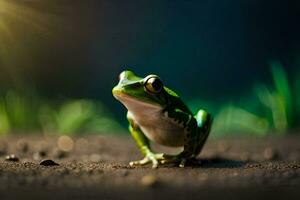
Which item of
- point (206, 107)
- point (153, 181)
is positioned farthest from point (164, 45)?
point (153, 181)

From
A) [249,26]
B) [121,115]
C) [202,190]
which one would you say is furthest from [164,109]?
[249,26]

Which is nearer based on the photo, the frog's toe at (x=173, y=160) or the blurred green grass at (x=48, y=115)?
the frog's toe at (x=173, y=160)

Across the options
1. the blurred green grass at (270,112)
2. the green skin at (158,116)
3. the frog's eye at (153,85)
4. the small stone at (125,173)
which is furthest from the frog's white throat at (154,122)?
the blurred green grass at (270,112)

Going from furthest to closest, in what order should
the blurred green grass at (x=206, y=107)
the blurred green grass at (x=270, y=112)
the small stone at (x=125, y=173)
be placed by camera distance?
1. the blurred green grass at (x=206, y=107)
2. the blurred green grass at (x=270, y=112)
3. the small stone at (x=125, y=173)

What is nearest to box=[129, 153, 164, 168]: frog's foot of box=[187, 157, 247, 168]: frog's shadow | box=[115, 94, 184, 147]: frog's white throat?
box=[115, 94, 184, 147]: frog's white throat

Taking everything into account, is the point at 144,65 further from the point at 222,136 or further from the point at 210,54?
the point at 222,136

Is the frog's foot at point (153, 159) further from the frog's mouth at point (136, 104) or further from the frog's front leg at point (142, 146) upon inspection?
the frog's mouth at point (136, 104)

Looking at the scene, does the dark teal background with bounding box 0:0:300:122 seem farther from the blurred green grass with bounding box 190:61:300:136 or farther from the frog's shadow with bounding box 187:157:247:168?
the frog's shadow with bounding box 187:157:247:168
